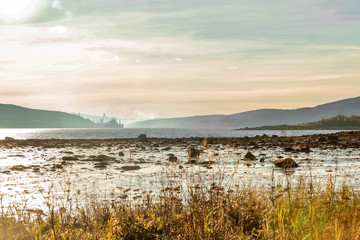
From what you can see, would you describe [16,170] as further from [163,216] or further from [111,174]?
[163,216]

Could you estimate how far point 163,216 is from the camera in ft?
22.6

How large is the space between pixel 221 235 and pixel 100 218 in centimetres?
286

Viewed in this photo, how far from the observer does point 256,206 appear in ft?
24.2

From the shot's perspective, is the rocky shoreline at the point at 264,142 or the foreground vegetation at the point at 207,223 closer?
the foreground vegetation at the point at 207,223

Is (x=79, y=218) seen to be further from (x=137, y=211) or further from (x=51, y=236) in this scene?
(x=51, y=236)

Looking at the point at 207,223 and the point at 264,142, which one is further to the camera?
the point at 264,142

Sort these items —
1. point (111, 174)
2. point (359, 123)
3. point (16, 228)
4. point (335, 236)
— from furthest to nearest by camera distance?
point (359, 123) → point (111, 174) → point (16, 228) → point (335, 236)

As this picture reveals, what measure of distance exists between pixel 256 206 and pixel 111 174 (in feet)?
35.3

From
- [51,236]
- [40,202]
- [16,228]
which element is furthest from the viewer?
[40,202]

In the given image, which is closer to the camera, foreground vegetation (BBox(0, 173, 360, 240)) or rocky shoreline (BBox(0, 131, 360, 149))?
foreground vegetation (BBox(0, 173, 360, 240))

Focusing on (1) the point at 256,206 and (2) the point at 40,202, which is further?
(2) the point at 40,202

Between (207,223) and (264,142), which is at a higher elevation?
(207,223)

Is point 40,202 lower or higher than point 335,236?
lower

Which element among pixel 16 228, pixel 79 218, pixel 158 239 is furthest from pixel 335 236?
pixel 16 228
